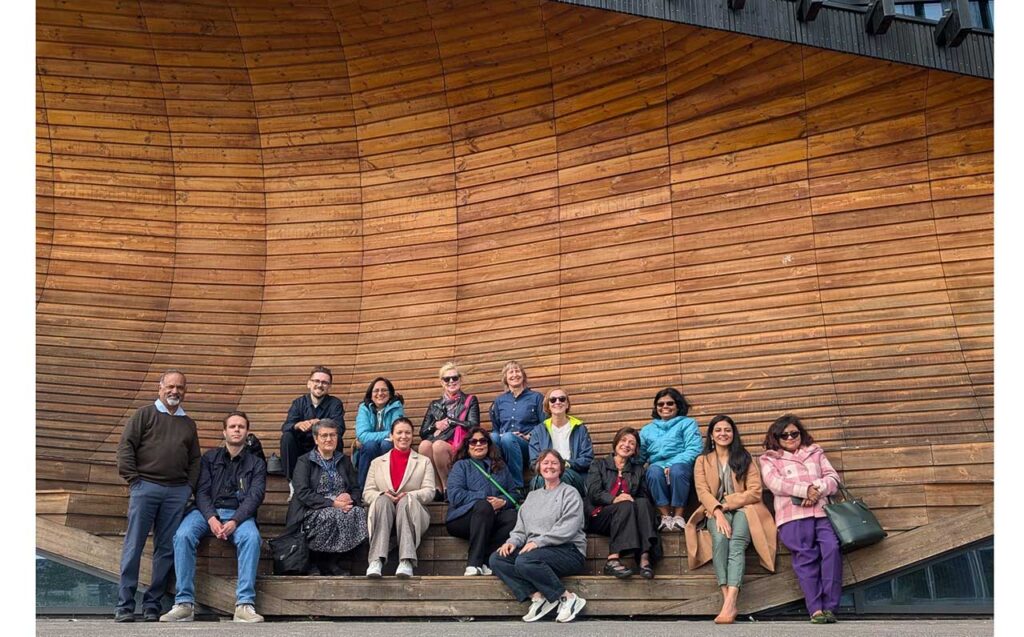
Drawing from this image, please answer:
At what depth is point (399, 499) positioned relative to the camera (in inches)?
306

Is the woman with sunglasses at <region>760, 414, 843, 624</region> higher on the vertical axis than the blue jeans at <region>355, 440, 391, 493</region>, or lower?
lower

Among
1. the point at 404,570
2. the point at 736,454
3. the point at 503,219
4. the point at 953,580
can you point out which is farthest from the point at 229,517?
the point at 953,580

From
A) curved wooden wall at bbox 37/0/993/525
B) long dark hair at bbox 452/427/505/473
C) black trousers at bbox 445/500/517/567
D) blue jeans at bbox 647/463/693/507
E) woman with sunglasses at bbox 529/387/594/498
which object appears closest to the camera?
black trousers at bbox 445/500/517/567

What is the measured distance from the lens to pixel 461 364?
34.2 feet

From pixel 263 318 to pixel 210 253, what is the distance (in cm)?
92

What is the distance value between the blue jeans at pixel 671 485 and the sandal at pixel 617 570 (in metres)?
0.69

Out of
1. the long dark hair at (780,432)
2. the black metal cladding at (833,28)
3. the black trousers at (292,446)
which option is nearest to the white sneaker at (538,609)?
the long dark hair at (780,432)

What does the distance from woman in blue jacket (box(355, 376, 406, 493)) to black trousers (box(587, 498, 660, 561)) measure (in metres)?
2.11

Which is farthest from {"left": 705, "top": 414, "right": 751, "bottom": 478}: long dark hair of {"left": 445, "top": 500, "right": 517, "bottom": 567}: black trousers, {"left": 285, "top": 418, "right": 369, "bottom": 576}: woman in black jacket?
{"left": 285, "top": 418, "right": 369, "bottom": 576}: woman in black jacket

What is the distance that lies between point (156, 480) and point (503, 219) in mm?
4383

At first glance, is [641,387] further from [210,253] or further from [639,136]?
[210,253]

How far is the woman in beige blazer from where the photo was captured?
7535 mm

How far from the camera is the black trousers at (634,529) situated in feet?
24.3

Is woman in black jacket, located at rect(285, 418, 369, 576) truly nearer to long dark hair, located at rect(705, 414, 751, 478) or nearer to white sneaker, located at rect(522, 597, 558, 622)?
white sneaker, located at rect(522, 597, 558, 622)
